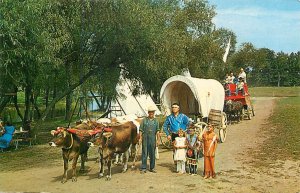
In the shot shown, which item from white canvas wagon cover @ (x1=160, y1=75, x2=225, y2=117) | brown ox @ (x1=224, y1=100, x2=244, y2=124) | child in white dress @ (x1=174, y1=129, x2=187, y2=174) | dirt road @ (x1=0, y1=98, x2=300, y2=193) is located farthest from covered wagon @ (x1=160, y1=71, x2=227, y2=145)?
child in white dress @ (x1=174, y1=129, x2=187, y2=174)

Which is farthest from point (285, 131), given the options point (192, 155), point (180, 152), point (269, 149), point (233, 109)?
point (180, 152)

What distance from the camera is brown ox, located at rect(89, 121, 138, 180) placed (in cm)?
789

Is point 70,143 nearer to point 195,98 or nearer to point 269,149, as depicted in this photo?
point 269,149

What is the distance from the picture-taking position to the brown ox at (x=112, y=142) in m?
7.89

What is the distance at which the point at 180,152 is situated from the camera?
8305 mm

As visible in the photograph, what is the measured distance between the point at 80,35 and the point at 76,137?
549cm

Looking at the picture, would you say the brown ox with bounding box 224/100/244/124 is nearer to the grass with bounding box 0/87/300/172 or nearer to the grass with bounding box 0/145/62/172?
the grass with bounding box 0/87/300/172

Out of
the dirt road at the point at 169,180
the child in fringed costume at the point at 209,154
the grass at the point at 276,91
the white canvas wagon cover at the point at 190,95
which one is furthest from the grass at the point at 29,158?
the grass at the point at 276,91

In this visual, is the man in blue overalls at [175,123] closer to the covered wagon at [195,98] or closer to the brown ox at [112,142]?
the brown ox at [112,142]

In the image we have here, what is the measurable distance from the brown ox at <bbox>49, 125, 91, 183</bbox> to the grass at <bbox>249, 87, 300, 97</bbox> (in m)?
13.0

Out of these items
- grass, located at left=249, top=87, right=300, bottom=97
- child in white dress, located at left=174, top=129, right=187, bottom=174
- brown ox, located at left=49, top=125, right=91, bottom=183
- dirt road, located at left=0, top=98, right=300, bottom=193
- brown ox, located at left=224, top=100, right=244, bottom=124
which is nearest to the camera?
dirt road, located at left=0, top=98, right=300, bottom=193

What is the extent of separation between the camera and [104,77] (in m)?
14.6

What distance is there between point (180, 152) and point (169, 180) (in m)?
0.78

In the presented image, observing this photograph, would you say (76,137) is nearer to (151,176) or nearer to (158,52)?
(151,176)
